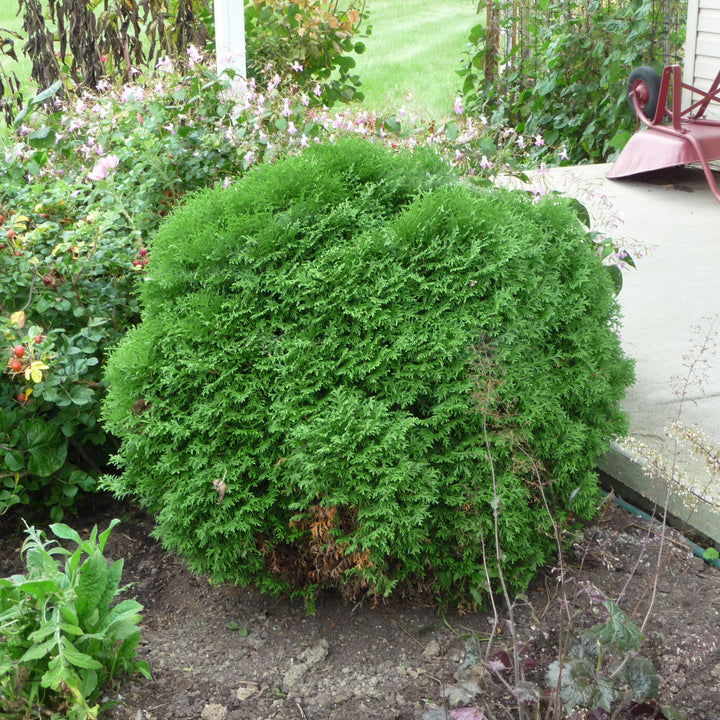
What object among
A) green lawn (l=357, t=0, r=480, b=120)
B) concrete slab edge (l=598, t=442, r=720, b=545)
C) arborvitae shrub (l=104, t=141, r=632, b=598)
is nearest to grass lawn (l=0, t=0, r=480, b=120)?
green lawn (l=357, t=0, r=480, b=120)

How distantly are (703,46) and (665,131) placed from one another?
1.24 metres

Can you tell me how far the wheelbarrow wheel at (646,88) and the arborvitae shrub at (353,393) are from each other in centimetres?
421

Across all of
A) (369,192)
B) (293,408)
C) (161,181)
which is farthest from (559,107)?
(293,408)

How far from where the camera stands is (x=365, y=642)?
7.36 feet

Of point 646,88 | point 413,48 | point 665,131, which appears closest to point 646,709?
point 665,131

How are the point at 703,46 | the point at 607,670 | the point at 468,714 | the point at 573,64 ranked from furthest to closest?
the point at 573,64 < the point at 703,46 < the point at 607,670 < the point at 468,714

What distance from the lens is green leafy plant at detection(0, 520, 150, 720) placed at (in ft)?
6.00

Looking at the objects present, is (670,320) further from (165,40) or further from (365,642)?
(165,40)

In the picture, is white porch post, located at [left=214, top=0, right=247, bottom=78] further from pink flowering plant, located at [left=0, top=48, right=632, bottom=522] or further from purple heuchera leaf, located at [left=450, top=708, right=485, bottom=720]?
purple heuchera leaf, located at [left=450, top=708, right=485, bottom=720]

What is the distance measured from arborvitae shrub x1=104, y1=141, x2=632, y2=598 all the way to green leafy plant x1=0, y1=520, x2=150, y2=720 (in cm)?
26

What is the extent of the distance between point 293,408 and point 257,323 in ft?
0.83

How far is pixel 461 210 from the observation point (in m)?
2.27

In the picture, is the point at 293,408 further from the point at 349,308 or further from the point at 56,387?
the point at 56,387

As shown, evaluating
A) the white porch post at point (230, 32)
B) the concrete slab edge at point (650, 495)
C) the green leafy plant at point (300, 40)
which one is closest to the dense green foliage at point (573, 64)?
the green leafy plant at point (300, 40)
